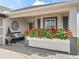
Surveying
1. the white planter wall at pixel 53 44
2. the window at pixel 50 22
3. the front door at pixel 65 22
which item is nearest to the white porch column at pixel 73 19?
the white planter wall at pixel 53 44

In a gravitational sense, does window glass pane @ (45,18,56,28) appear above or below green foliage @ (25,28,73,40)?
above

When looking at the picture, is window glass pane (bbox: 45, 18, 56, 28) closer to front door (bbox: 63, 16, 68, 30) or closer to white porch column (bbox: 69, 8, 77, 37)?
front door (bbox: 63, 16, 68, 30)

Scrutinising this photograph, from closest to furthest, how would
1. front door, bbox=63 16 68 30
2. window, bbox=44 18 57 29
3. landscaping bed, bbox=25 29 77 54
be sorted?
landscaping bed, bbox=25 29 77 54
front door, bbox=63 16 68 30
window, bbox=44 18 57 29

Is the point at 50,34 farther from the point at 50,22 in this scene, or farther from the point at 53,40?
the point at 50,22

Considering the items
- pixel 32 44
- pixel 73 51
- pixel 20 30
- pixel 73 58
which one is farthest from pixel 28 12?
pixel 73 58

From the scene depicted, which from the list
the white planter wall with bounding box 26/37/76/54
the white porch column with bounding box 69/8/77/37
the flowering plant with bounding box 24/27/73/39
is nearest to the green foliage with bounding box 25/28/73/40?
the flowering plant with bounding box 24/27/73/39

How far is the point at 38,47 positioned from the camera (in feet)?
A: 35.7

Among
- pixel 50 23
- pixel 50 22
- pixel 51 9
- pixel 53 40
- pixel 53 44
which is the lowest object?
pixel 53 44

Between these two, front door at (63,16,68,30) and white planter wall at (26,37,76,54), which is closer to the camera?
white planter wall at (26,37,76,54)

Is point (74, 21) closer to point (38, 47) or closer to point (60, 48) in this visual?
point (60, 48)

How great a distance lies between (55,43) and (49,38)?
27.4 inches

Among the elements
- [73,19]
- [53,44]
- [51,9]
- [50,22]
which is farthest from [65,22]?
[53,44]

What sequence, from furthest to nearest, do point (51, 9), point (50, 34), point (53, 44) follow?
point (51, 9) → point (50, 34) → point (53, 44)

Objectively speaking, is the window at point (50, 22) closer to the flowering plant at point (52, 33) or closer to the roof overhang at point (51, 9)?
the roof overhang at point (51, 9)
